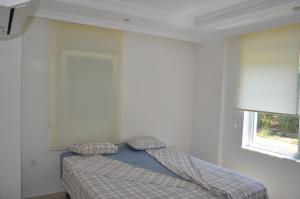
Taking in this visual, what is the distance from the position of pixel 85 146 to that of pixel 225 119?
208cm

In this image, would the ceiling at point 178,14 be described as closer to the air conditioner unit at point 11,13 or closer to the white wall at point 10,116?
the white wall at point 10,116

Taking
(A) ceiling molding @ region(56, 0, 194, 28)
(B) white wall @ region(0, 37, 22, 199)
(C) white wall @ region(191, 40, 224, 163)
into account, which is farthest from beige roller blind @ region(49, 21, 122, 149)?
(C) white wall @ region(191, 40, 224, 163)

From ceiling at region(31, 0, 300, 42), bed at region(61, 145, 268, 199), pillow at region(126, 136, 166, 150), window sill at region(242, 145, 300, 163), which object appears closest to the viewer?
bed at region(61, 145, 268, 199)

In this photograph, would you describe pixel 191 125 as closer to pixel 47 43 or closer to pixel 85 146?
pixel 85 146

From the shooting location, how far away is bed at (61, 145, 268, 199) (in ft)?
7.09

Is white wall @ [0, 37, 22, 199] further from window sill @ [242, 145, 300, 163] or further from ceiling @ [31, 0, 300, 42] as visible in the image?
window sill @ [242, 145, 300, 163]

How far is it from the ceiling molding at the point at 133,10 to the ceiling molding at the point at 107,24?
44 cm

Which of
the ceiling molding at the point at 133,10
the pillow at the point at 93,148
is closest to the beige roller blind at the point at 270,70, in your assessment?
the ceiling molding at the point at 133,10

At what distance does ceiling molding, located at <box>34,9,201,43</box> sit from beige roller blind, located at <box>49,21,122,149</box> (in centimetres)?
13

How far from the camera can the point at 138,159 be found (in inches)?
120

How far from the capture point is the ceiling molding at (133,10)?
8.84 feet

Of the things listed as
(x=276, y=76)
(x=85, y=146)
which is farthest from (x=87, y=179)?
(x=276, y=76)

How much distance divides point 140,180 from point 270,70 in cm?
209

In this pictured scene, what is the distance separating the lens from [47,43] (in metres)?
3.13
